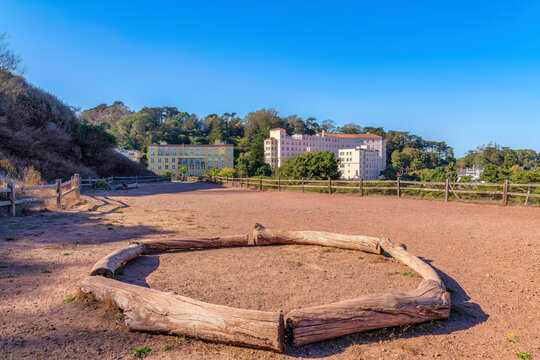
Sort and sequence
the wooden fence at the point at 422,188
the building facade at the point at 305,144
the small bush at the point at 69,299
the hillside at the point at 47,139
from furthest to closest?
the building facade at the point at 305,144
the hillside at the point at 47,139
the wooden fence at the point at 422,188
the small bush at the point at 69,299

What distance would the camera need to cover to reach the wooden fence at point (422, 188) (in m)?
13.5

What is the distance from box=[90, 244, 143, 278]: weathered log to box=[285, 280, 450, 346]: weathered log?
8.84 feet

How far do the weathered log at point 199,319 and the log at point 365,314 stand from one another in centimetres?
22

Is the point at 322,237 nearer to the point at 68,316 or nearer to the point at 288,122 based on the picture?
the point at 68,316

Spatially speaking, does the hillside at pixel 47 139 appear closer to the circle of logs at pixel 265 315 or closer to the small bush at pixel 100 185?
the small bush at pixel 100 185

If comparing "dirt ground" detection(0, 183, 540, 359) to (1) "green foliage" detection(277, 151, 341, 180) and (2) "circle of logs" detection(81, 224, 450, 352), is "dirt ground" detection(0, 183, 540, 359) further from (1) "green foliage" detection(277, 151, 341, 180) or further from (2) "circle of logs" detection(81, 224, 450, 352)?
(1) "green foliage" detection(277, 151, 341, 180)

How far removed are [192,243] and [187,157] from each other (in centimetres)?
10063

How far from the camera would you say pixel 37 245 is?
6297mm

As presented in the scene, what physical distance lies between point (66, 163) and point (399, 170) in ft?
352

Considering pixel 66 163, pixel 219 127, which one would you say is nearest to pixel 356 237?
pixel 66 163

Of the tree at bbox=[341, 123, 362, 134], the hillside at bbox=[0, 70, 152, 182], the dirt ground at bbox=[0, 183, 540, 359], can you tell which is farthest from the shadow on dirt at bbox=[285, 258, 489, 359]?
the tree at bbox=[341, 123, 362, 134]

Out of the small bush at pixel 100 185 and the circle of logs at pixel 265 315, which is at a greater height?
the small bush at pixel 100 185

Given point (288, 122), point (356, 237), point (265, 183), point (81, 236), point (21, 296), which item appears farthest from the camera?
point (288, 122)

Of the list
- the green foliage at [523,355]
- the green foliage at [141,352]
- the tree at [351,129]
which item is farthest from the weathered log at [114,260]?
the tree at [351,129]
